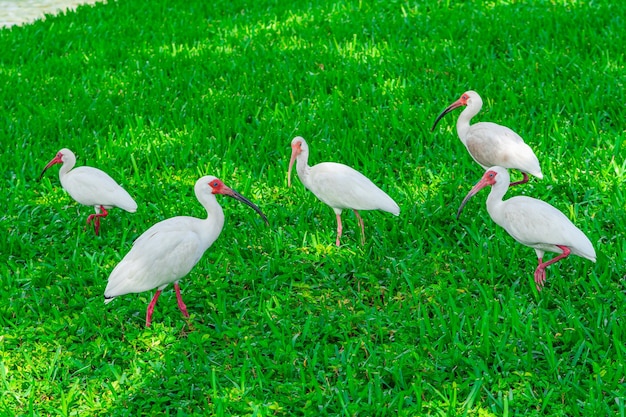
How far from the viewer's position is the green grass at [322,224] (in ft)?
12.6

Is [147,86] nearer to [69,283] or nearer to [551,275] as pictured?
[69,283]

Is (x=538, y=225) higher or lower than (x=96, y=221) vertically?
higher

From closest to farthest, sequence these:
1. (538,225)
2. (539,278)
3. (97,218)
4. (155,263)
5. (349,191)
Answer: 1. (155,263)
2. (538,225)
3. (539,278)
4. (349,191)
5. (97,218)

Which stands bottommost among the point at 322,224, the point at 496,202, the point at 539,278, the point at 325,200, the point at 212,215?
the point at 322,224

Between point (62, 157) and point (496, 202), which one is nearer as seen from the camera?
point (496, 202)

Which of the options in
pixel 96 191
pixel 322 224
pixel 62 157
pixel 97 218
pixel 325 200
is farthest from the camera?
pixel 62 157

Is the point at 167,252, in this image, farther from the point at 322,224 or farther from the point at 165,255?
the point at 322,224

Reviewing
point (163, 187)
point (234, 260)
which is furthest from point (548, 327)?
point (163, 187)

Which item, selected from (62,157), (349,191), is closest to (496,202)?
(349,191)

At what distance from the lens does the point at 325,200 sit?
16.7ft

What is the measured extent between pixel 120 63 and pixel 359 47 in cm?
261

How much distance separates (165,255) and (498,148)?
99.7 inches

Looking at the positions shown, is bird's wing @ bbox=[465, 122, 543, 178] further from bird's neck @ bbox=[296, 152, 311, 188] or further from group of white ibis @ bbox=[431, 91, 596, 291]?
bird's neck @ bbox=[296, 152, 311, 188]

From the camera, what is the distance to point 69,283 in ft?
15.8
